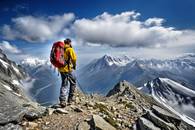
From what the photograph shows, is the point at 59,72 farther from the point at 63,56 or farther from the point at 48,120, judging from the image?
the point at 48,120

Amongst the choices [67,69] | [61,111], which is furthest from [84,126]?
[67,69]

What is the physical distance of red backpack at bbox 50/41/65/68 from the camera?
786 inches

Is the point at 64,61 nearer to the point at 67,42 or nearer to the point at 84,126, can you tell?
the point at 67,42

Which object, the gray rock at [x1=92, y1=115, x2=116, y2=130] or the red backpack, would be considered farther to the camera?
the red backpack

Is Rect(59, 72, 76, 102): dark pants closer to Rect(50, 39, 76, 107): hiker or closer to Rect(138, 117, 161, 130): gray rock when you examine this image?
Rect(50, 39, 76, 107): hiker

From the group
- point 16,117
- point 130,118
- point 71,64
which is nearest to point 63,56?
point 71,64

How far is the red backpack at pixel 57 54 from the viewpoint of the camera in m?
20.0

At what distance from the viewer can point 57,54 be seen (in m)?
20.0

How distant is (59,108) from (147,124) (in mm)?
6335

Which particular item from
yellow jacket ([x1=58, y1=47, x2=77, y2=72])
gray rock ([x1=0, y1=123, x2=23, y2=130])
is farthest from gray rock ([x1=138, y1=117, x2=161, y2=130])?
gray rock ([x1=0, y1=123, x2=23, y2=130])

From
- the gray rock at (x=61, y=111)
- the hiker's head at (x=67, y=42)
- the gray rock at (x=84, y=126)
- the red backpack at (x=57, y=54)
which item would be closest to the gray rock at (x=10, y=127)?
the gray rock at (x=61, y=111)

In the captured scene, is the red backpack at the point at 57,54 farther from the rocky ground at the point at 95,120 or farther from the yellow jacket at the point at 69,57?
the rocky ground at the point at 95,120

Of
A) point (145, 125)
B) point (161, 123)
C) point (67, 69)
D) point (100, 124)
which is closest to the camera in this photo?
point (100, 124)

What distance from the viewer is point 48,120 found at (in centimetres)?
1838
